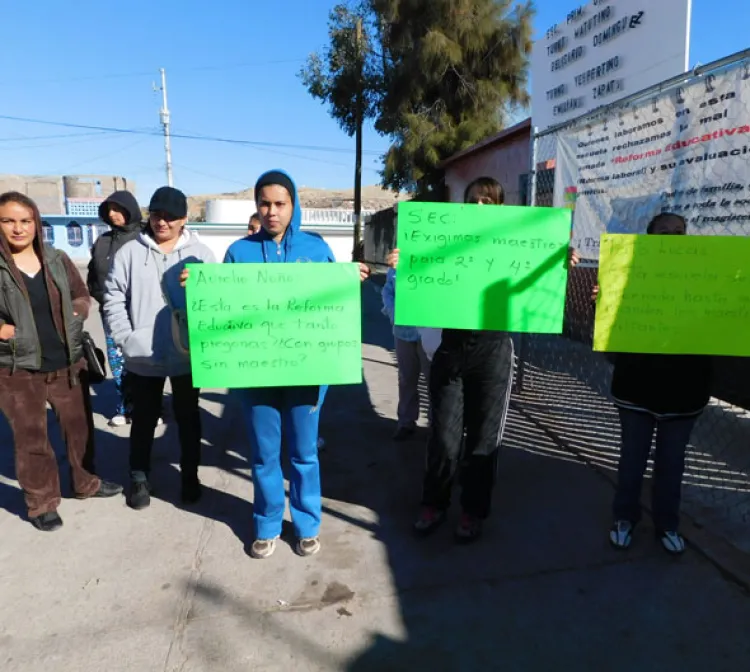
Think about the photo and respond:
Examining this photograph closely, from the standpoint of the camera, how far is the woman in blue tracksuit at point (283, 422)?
2795 mm

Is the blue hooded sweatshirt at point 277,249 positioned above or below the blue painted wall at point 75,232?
below

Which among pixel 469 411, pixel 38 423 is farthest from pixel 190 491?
pixel 469 411

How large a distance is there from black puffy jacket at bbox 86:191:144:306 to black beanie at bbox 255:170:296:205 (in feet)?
7.21

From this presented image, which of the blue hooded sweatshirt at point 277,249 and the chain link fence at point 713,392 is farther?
the chain link fence at point 713,392

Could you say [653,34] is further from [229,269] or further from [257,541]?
[257,541]

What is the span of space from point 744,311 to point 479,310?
1.21 m

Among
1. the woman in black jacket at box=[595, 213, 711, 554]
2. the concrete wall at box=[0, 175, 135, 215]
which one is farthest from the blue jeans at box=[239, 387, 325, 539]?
the concrete wall at box=[0, 175, 135, 215]

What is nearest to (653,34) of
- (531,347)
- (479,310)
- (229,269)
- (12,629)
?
(531,347)

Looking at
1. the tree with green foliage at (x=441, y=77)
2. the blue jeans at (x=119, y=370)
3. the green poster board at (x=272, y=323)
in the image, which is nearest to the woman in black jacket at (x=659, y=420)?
the green poster board at (x=272, y=323)

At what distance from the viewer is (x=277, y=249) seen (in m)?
2.81

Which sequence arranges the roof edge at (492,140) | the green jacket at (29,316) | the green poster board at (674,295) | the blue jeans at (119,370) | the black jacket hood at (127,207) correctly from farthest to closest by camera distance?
the roof edge at (492,140) < the blue jeans at (119,370) < the black jacket hood at (127,207) < the green jacket at (29,316) < the green poster board at (674,295)

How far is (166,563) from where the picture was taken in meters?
2.87

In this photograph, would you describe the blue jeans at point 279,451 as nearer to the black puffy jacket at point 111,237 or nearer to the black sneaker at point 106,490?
the black sneaker at point 106,490

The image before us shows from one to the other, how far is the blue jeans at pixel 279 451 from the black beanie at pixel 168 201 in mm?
1122
